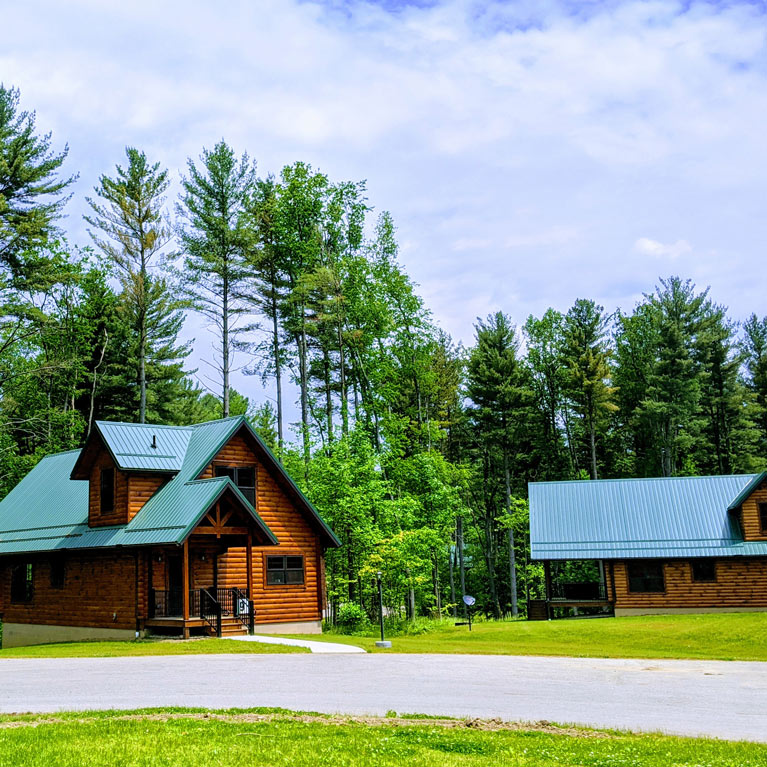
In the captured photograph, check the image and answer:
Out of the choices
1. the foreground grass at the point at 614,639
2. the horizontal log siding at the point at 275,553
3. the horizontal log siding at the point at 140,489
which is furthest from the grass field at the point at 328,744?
the horizontal log siding at the point at 275,553

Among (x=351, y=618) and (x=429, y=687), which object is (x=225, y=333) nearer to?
(x=351, y=618)

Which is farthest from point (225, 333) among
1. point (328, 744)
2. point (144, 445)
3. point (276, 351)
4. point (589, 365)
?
point (328, 744)

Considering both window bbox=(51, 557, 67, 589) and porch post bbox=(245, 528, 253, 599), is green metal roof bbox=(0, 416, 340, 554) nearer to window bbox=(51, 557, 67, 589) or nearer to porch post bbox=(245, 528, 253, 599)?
porch post bbox=(245, 528, 253, 599)

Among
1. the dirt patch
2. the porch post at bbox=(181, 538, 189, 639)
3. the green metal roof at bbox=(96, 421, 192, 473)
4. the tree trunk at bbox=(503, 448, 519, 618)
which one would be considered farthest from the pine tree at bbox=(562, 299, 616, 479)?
the dirt patch

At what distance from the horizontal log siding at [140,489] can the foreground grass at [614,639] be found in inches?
277

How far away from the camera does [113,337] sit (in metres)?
45.6

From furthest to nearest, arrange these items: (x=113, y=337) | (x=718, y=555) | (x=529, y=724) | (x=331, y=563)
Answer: (x=113, y=337) → (x=331, y=563) → (x=718, y=555) → (x=529, y=724)

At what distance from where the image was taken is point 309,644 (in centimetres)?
2222

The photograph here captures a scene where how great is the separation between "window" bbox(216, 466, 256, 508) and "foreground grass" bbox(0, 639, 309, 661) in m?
6.05

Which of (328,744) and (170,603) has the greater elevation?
(170,603)

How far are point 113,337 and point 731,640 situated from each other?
33799mm

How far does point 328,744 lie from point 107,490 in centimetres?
2026

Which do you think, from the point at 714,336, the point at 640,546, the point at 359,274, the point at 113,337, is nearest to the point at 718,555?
the point at 640,546

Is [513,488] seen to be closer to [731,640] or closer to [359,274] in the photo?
[359,274]
